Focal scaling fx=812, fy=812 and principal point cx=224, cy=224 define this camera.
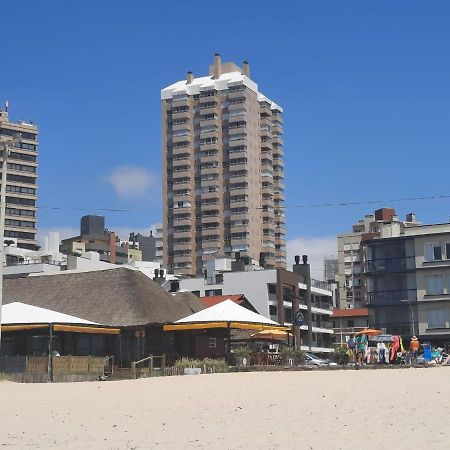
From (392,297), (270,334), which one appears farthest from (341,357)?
(392,297)

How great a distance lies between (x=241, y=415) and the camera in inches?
656

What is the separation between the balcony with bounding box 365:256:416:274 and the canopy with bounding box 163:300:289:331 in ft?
124

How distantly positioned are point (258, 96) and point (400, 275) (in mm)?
81965

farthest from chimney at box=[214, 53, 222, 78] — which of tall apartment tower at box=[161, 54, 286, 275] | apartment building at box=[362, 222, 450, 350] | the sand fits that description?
the sand

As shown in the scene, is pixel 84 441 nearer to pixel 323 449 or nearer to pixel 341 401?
pixel 323 449

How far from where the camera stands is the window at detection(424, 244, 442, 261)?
73.1 meters

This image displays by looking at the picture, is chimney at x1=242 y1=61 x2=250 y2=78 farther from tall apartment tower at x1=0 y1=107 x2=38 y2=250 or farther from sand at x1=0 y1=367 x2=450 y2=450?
sand at x1=0 y1=367 x2=450 y2=450

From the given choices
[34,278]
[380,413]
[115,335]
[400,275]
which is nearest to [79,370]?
[115,335]

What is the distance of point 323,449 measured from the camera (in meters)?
11.6

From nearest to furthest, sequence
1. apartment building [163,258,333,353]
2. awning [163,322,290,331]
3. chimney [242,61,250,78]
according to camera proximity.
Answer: awning [163,322,290,331] < apartment building [163,258,333,353] < chimney [242,61,250,78]

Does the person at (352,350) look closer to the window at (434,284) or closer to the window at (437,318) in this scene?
the window at (437,318)

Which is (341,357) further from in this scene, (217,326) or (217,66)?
(217,66)

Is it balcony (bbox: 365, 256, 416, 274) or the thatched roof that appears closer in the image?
the thatched roof

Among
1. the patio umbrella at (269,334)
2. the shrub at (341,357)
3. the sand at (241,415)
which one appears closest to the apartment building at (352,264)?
the shrub at (341,357)
